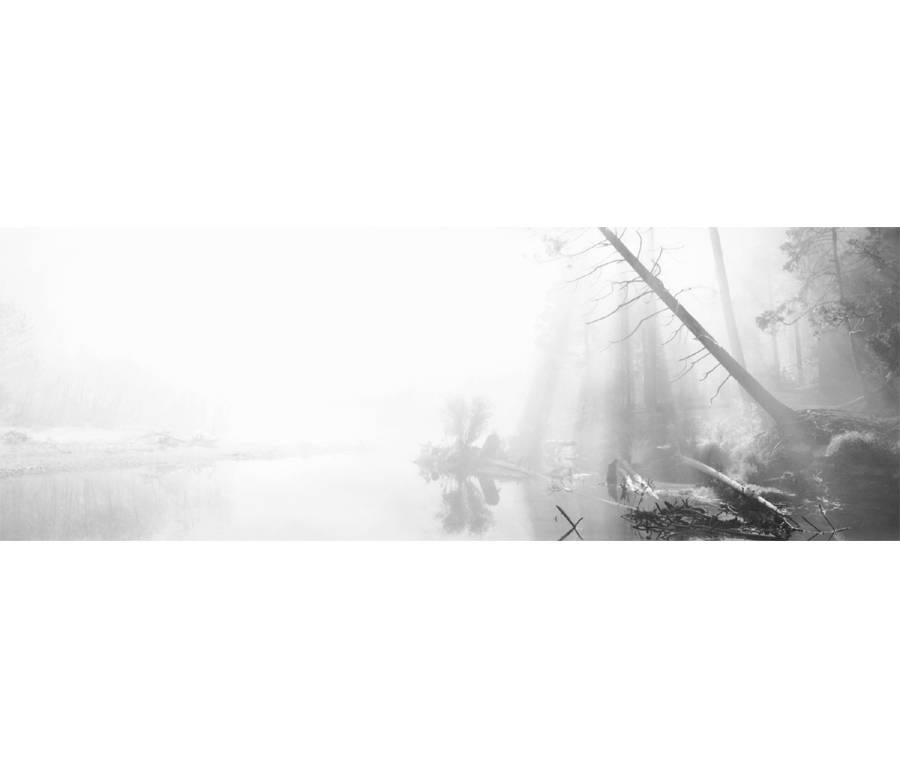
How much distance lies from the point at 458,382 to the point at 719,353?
143cm

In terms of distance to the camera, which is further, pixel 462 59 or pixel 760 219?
pixel 760 219

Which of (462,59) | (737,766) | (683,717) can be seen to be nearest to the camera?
(737,766)

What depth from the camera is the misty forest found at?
3.57 metres

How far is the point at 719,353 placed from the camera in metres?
3.67

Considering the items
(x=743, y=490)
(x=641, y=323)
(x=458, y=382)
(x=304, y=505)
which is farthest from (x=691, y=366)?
(x=304, y=505)

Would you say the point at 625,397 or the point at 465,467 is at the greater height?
the point at 625,397

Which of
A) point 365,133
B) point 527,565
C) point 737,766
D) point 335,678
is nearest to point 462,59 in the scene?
point 365,133

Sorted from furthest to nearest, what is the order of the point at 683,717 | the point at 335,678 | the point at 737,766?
the point at 335,678
the point at 683,717
the point at 737,766

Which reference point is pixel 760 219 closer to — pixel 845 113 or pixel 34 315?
pixel 845 113

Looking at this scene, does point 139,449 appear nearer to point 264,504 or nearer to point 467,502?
point 264,504

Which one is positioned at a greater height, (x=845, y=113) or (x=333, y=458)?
(x=845, y=113)

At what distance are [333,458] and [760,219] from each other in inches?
104

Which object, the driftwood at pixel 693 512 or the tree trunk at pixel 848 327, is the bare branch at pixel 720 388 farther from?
the tree trunk at pixel 848 327

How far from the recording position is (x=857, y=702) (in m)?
2.79
